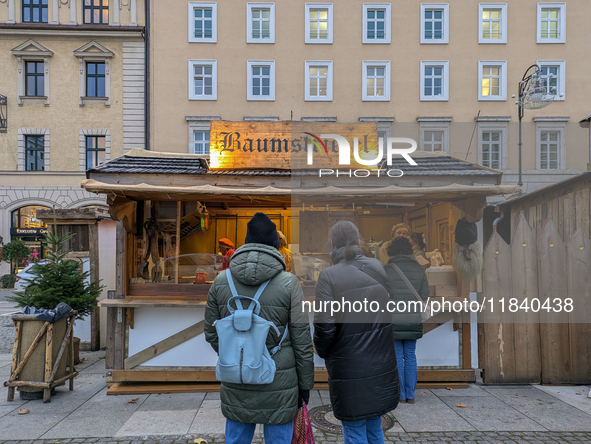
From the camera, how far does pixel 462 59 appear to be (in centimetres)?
2117

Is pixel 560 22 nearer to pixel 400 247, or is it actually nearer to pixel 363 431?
pixel 400 247

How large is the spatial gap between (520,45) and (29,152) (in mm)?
23617

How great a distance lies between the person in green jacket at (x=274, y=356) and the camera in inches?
110

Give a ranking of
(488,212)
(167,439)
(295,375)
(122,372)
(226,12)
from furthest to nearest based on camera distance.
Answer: (226,12) < (488,212) < (122,372) < (167,439) < (295,375)

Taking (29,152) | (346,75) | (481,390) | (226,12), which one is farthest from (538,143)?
(29,152)

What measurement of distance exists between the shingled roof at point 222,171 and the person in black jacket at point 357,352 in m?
3.01

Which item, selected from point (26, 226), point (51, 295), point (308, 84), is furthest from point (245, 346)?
point (26, 226)

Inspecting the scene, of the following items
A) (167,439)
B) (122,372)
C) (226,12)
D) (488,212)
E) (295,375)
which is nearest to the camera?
(295,375)

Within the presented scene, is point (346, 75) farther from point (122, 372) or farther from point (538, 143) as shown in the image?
point (122, 372)

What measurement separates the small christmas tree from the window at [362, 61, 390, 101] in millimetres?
17516

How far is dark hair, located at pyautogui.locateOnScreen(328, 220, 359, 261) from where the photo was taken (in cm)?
322

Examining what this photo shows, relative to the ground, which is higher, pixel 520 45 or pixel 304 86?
pixel 520 45

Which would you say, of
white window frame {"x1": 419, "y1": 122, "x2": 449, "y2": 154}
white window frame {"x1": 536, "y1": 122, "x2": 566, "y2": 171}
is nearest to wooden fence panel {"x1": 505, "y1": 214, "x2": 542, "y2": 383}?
white window frame {"x1": 419, "y1": 122, "x2": 449, "y2": 154}

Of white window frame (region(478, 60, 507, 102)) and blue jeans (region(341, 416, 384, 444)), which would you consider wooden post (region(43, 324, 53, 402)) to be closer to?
blue jeans (region(341, 416, 384, 444))
